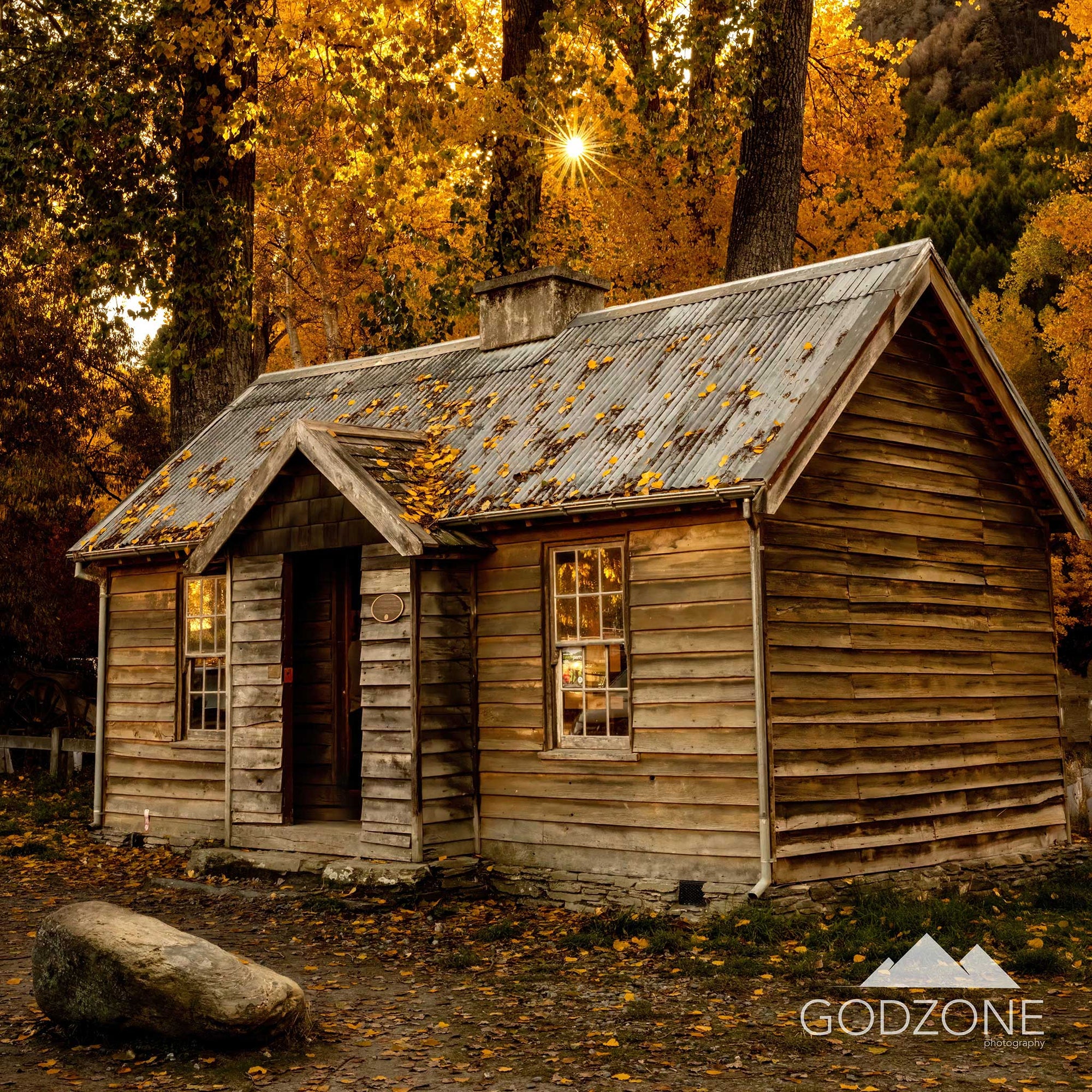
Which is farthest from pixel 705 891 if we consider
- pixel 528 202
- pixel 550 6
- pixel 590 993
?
pixel 550 6

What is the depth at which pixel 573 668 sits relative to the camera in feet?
39.7

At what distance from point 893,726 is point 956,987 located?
3715 mm

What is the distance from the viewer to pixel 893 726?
11953mm

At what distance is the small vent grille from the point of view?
10.7 metres

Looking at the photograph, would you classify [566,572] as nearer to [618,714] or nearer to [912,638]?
[618,714]

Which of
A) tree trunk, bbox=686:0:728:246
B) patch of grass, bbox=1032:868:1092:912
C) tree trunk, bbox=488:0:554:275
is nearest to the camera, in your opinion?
patch of grass, bbox=1032:868:1092:912

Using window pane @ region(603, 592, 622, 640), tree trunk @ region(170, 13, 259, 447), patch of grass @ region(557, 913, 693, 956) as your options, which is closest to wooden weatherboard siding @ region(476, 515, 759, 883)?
window pane @ region(603, 592, 622, 640)

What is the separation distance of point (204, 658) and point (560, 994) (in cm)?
808

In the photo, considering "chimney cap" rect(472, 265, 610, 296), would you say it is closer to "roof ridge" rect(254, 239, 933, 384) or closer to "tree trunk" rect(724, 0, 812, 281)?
"roof ridge" rect(254, 239, 933, 384)

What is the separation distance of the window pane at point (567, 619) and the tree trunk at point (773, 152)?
8.14 metres

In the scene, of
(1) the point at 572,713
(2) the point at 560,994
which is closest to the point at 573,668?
(1) the point at 572,713

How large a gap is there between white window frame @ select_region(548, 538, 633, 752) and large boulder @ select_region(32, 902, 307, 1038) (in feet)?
Answer: 15.3

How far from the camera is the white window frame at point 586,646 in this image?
37.9 feet

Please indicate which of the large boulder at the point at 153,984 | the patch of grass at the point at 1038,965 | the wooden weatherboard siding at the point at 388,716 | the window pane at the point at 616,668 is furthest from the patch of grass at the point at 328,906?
the patch of grass at the point at 1038,965
